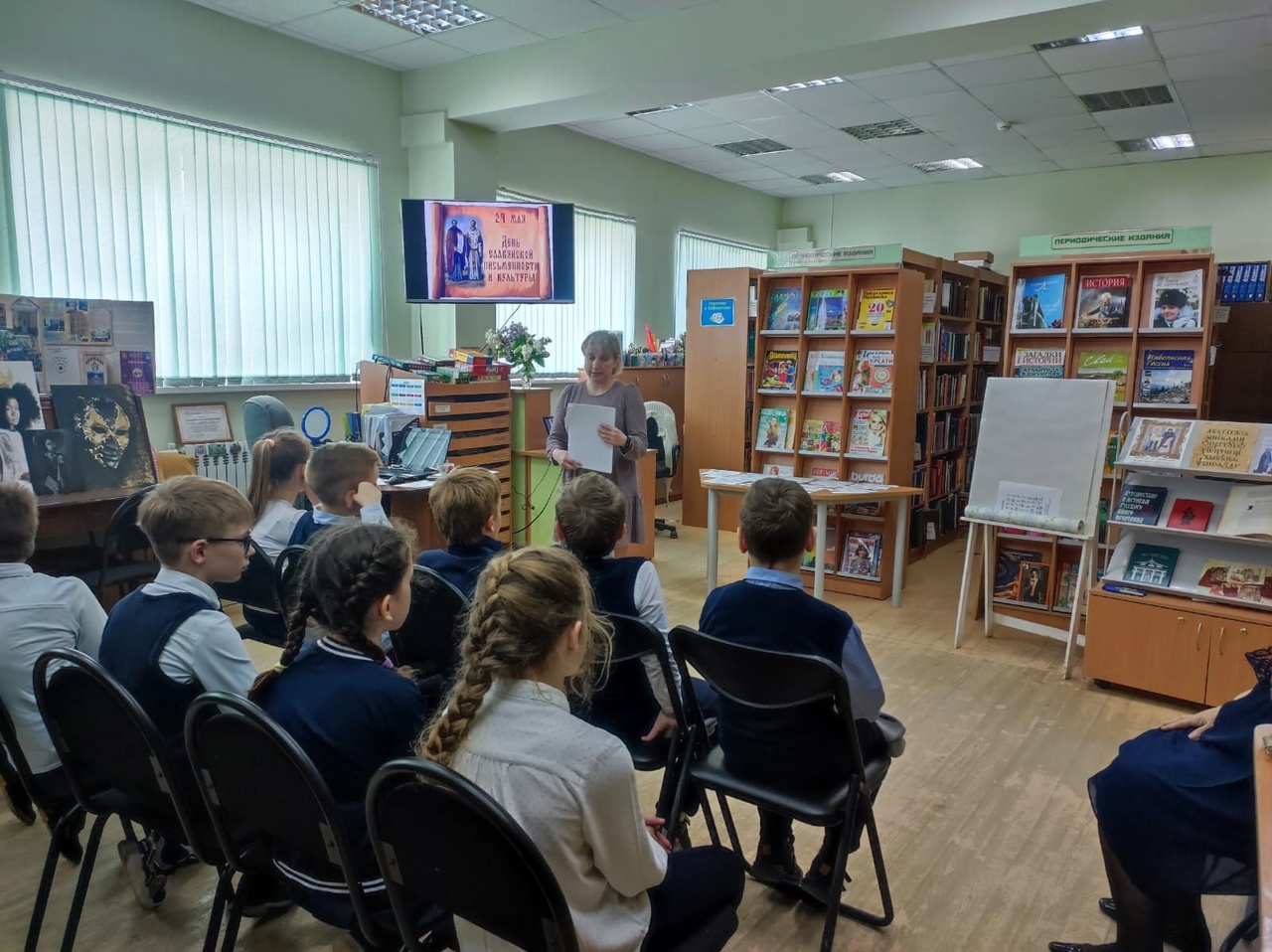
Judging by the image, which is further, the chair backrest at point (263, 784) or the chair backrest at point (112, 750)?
the chair backrest at point (112, 750)

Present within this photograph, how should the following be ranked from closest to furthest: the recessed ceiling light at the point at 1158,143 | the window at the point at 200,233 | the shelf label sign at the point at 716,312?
the window at the point at 200,233, the shelf label sign at the point at 716,312, the recessed ceiling light at the point at 1158,143

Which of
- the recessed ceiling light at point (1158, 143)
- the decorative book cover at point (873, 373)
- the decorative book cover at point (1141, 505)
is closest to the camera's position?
the decorative book cover at point (1141, 505)

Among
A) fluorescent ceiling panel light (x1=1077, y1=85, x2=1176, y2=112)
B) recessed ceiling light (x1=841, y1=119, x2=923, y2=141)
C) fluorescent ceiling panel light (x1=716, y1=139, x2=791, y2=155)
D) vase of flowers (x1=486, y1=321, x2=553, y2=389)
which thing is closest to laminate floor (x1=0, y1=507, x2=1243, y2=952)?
vase of flowers (x1=486, y1=321, x2=553, y2=389)

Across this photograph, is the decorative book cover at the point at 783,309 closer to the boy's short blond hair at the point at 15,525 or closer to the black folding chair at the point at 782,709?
the black folding chair at the point at 782,709

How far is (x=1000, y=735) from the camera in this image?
10.3 feet

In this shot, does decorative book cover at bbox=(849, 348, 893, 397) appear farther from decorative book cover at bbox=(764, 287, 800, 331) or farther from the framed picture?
the framed picture

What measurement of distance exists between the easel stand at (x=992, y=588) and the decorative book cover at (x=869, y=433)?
0.73 m

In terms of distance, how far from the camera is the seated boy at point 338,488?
2785 millimetres

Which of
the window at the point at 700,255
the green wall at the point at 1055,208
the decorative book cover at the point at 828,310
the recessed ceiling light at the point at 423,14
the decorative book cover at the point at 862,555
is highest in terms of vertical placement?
the recessed ceiling light at the point at 423,14

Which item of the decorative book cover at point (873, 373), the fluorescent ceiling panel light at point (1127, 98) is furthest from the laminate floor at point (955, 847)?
the fluorescent ceiling panel light at point (1127, 98)

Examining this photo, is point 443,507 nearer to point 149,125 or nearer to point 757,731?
point 757,731

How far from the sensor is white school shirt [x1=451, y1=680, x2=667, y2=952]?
1.14m

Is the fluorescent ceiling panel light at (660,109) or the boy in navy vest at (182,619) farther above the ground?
the fluorescent ceiling panel light at (660,109)

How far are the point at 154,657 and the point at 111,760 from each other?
0.67ft
